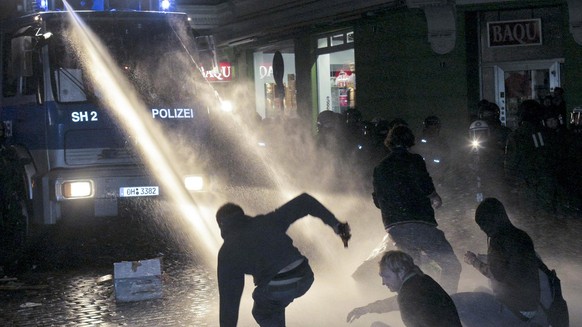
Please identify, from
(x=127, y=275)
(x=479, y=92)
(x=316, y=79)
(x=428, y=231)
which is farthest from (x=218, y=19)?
(x=428, y=231)

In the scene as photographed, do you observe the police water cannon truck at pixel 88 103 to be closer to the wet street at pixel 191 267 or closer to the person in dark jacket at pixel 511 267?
the wet street at pixel 191 267

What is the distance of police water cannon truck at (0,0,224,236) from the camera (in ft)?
43.9

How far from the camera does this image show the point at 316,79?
2725 centimetres

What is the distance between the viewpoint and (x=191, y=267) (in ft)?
42.3

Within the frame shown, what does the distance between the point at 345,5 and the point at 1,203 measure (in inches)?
479

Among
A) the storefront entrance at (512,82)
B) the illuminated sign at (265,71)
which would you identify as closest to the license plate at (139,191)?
the storefront entrance at (512,82)

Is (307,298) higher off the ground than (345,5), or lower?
lower

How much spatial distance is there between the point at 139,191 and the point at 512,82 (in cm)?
1111

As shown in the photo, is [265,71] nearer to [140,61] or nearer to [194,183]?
[140,61]

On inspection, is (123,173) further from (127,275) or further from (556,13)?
(556,13)

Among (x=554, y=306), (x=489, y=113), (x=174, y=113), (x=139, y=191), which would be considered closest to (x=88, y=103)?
(x=174, y=113)

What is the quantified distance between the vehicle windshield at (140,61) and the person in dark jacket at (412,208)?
597cm

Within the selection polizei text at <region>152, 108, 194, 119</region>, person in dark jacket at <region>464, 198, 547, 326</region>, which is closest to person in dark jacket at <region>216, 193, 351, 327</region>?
person in dark jacket at <region>464, 198, 547, 326</region>

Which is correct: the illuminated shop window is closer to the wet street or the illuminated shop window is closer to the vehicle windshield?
the wet street
